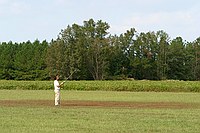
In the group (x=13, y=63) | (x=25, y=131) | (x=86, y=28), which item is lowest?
(x=25, y=131)

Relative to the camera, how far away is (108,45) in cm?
11444

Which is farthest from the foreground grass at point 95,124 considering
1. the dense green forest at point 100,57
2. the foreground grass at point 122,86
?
the dense green forest at point 100,57

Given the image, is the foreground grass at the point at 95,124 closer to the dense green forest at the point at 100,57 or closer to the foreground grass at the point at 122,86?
the foreground grass at the point at 122,86

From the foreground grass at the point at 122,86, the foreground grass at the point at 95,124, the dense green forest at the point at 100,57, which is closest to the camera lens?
the foreground grass at the point at 95,124

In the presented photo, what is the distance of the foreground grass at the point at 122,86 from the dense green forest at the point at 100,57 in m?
41.5

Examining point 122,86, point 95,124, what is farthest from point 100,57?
point 95,124

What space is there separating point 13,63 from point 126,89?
211 feet

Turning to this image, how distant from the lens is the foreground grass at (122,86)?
62.5m

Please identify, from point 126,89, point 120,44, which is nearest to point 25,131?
point 126,89

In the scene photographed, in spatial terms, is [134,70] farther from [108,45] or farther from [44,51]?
[44,51]

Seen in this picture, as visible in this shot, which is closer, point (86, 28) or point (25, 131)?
point (25, 131)

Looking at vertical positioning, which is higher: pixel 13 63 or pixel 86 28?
pixel 86 28

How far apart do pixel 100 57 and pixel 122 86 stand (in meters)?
50.2

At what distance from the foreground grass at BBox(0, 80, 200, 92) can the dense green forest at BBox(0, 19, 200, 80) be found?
4147 cm
